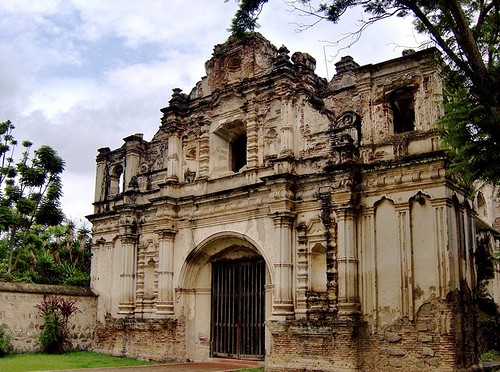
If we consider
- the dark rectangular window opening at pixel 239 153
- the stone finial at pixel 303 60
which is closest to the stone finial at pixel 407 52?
the stone finial at pixel 303 60

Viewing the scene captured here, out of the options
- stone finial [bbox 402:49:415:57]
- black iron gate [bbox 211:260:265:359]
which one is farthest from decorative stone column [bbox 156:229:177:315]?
stone finial [bbox 402:49:415:57]

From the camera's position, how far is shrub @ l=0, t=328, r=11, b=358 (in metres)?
17.1

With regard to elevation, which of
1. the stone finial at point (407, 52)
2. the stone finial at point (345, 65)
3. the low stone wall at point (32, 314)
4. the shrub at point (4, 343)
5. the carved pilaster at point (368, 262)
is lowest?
the shrub at point (4, 343)

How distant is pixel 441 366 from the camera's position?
1203 cm

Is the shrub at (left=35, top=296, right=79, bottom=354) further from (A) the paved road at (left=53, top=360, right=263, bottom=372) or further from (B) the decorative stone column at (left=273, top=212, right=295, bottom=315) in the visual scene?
(B) the decorative stone column at (left=273, top=212, right=295, bottom=315)

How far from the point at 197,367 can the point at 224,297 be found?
222 cm

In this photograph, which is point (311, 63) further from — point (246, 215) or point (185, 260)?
point (185, 260)

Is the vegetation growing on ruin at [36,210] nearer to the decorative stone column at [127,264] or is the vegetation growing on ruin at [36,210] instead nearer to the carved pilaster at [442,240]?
the decorative stone column at [127,264]

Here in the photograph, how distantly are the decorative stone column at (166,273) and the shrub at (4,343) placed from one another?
173 inches

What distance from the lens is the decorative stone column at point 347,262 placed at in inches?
527

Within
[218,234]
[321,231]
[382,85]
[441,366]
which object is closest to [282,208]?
[321,231]

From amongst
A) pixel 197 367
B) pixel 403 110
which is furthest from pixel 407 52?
pixel 197 367

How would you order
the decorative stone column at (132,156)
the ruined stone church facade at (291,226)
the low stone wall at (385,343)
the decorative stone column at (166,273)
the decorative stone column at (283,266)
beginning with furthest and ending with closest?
the decorative stone column at (132,156)
the decorative stone column at (166,273)
the decorative stone column at (283,266)
the ruined stone church facade at (291,226)
the low stone wall at (385,343)

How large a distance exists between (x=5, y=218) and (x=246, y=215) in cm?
1129
